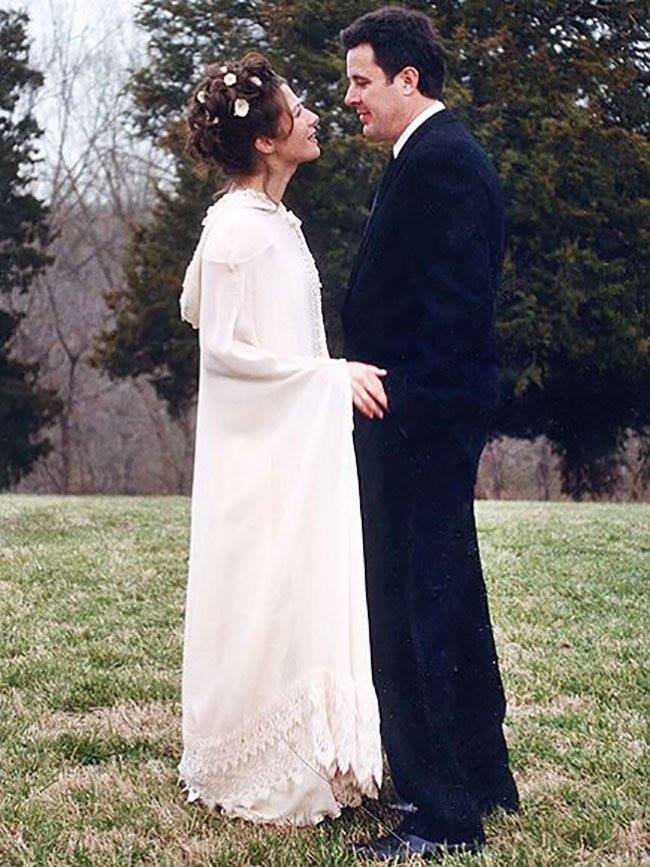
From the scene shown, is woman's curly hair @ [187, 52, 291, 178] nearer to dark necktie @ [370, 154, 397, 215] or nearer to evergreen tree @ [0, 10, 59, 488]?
dark necktie @ [370, 154, 397, 215]

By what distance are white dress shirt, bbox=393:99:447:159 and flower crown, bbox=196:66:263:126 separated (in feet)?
1.38

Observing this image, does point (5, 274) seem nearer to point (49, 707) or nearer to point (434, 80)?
point (49, 707)

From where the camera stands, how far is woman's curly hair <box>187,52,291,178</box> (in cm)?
353

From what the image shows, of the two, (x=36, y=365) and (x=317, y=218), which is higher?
(x=317, y=218)

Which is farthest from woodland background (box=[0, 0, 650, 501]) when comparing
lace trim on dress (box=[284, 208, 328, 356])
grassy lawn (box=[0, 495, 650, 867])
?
lace trim on dress (box=[284, 208, 328, 356])

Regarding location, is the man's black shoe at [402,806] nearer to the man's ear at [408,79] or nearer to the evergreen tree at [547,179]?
the man's ear at [408,79]

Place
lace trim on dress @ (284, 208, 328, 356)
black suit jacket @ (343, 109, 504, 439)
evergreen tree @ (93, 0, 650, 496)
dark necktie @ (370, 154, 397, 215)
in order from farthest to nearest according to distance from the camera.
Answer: evergreen tree @ (93, 0, 650, 496) < lace trim on dress @ (284, 208, 328, 356) < dark necktie @ (370, 154, 397, 215) < black suit jacket @ (343, 109, 504, 439)

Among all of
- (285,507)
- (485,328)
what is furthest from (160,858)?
(485,328)

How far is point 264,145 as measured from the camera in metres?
3.61

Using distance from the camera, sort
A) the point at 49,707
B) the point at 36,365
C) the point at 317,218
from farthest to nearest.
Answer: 1. the point at 36,365
2. the point at 317,218
3. the point at 49,707

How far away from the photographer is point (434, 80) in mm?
3395

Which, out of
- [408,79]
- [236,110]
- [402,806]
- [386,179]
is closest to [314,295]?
[386,179]

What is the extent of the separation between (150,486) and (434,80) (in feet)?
91.9

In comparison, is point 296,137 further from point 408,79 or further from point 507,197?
point 507,197
